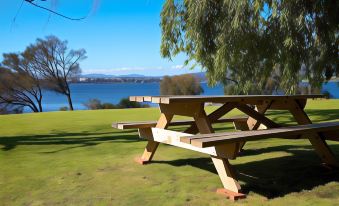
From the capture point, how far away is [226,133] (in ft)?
12.9

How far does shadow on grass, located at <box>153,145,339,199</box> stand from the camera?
4.00 meters

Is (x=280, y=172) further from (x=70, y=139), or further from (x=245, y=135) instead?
(x=70, y=139)

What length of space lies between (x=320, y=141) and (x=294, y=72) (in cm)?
327

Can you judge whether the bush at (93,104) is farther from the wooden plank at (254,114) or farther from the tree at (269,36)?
the wooden plank at (254,114)

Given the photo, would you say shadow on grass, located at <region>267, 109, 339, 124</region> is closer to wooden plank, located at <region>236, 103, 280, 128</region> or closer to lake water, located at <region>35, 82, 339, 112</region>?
lake water, located at <region>35, 82, 339, 112</region>

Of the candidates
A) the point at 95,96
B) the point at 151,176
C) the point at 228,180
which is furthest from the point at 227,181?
the point at 95,96

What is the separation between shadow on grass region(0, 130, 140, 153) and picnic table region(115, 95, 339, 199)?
92.3 inches

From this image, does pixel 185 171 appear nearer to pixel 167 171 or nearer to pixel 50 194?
pixel 167 171

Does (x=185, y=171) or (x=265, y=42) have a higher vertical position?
(x=265, y=42)

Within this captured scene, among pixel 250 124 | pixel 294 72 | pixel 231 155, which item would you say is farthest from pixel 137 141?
pixel 231 155

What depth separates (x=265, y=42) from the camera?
8.34 meters

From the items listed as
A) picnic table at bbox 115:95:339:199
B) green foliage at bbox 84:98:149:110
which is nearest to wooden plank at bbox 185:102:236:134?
picnic table at bbox 115:95:339:199

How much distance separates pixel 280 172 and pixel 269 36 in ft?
13.9

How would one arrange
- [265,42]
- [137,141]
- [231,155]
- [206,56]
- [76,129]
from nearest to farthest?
[231,155] → [137,141] → [265,42] → [206,56] → [76,129]
